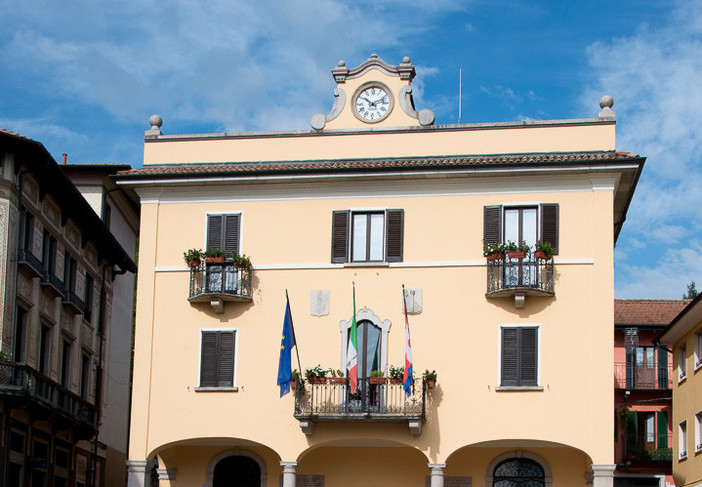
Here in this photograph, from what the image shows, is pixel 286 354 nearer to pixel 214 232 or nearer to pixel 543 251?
pixel 214 232

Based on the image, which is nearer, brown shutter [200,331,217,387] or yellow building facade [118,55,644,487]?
yellow building facade [118,55,644,487]

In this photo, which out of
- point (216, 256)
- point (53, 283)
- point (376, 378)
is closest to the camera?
point (376, 378)

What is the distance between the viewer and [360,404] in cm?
2994

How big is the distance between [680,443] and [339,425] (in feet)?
44.7

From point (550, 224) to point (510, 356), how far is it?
379 centimetres

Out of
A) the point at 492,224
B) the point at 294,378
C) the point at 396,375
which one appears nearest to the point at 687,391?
the point at 492,224

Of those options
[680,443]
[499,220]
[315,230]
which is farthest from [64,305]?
[680,443]

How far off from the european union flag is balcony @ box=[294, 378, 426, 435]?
540 mm

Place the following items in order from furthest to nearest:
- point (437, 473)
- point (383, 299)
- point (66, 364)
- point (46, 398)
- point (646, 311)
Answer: point (646, 311)
point (66, 364)
point (46, 398)
point (383, 299)
point (437, 473)

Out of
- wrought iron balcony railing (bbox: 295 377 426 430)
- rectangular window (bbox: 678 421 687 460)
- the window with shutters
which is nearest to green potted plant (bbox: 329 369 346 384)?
wrought iron balcony railing (bbox: 295 377 426 430)

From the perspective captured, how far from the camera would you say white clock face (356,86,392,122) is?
32.7 m

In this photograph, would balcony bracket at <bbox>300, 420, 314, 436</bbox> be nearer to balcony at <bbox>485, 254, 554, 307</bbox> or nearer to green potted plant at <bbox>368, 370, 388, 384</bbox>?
green potted plant at <bbox>368, 370, 388, 384</bbox>

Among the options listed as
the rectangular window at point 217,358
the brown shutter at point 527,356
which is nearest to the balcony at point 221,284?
the rectangular window at point 217,358

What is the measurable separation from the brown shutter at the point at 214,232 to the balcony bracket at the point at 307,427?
5.65 metres
